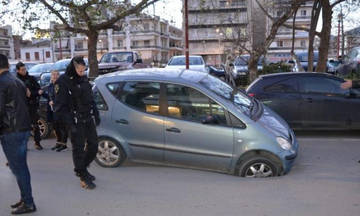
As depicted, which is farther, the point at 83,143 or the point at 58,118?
the point at 58,118

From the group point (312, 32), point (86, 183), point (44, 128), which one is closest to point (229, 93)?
point (86, 183)

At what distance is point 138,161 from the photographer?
5715 mm

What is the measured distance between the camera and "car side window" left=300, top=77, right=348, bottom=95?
25.1 ft

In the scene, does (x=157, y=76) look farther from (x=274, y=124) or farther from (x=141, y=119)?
(x=274, y=124)

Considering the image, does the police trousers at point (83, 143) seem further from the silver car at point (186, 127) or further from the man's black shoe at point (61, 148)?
the man's black shoe at point (61, 148)

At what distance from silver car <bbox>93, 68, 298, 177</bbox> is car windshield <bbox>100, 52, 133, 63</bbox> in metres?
11.5

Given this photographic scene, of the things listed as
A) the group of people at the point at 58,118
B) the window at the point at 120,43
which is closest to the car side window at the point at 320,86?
the group of people at the point at 58,118

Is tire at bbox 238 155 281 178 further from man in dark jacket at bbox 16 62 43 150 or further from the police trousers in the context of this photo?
man in dark jacket at bbox 16 62 43 150

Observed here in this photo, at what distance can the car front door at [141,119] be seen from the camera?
18.0 feet

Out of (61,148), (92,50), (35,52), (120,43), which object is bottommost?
(61,148)

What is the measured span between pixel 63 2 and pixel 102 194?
8.33 metres

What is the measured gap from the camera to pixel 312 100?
24.9 feet

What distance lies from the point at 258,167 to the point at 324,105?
10.4ft

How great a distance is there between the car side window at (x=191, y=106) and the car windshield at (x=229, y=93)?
0.25 metres
